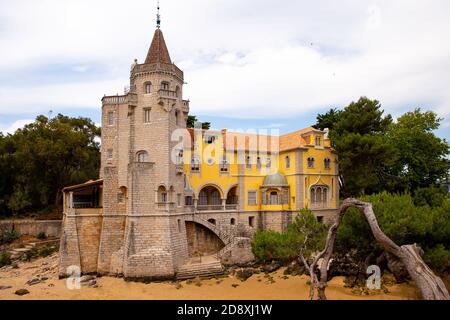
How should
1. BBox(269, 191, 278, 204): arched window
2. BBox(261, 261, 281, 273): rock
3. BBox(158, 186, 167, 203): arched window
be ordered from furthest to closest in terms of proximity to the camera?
1. BBox(269, 191, 278, 204): arched window
2. BBox(158, 186, 167, 203): arched window
3. BBox(261, 261, 281, 273): rock

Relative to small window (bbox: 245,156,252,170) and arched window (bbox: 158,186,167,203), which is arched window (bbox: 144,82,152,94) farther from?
small window (bbox: 245,156,252,170)

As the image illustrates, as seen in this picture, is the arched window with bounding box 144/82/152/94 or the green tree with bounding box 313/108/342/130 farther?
the green tree with bounding box 313/108/342/130

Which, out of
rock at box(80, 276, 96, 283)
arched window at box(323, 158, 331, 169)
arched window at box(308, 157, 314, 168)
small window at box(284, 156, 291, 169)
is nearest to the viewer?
rock at box(80, 276, 96, 283)

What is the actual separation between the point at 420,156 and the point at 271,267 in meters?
25.1

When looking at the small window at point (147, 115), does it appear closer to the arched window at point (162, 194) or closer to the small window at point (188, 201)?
the arched window at point (162, 194)

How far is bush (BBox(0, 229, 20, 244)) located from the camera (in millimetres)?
44000

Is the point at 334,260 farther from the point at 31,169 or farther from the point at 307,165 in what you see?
the point at 31,169

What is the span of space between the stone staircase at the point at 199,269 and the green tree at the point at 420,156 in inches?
1028

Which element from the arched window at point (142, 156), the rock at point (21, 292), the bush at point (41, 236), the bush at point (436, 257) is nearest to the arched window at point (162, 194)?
the arched window at point (142, 156)

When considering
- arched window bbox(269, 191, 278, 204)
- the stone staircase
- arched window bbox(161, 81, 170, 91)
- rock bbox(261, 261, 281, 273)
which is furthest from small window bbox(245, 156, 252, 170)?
arched window bbox(161, 81, 170, 91)

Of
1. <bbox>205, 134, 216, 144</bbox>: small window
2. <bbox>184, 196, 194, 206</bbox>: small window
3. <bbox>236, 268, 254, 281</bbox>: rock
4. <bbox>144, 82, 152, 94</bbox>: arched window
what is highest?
<bbox>144, 82, 152, 94</bbox>: arched window

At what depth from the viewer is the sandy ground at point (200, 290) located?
24344 mm

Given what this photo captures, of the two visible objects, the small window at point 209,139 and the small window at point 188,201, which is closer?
the small window at point 188,201

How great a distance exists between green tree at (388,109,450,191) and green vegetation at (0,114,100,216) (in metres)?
40.3
